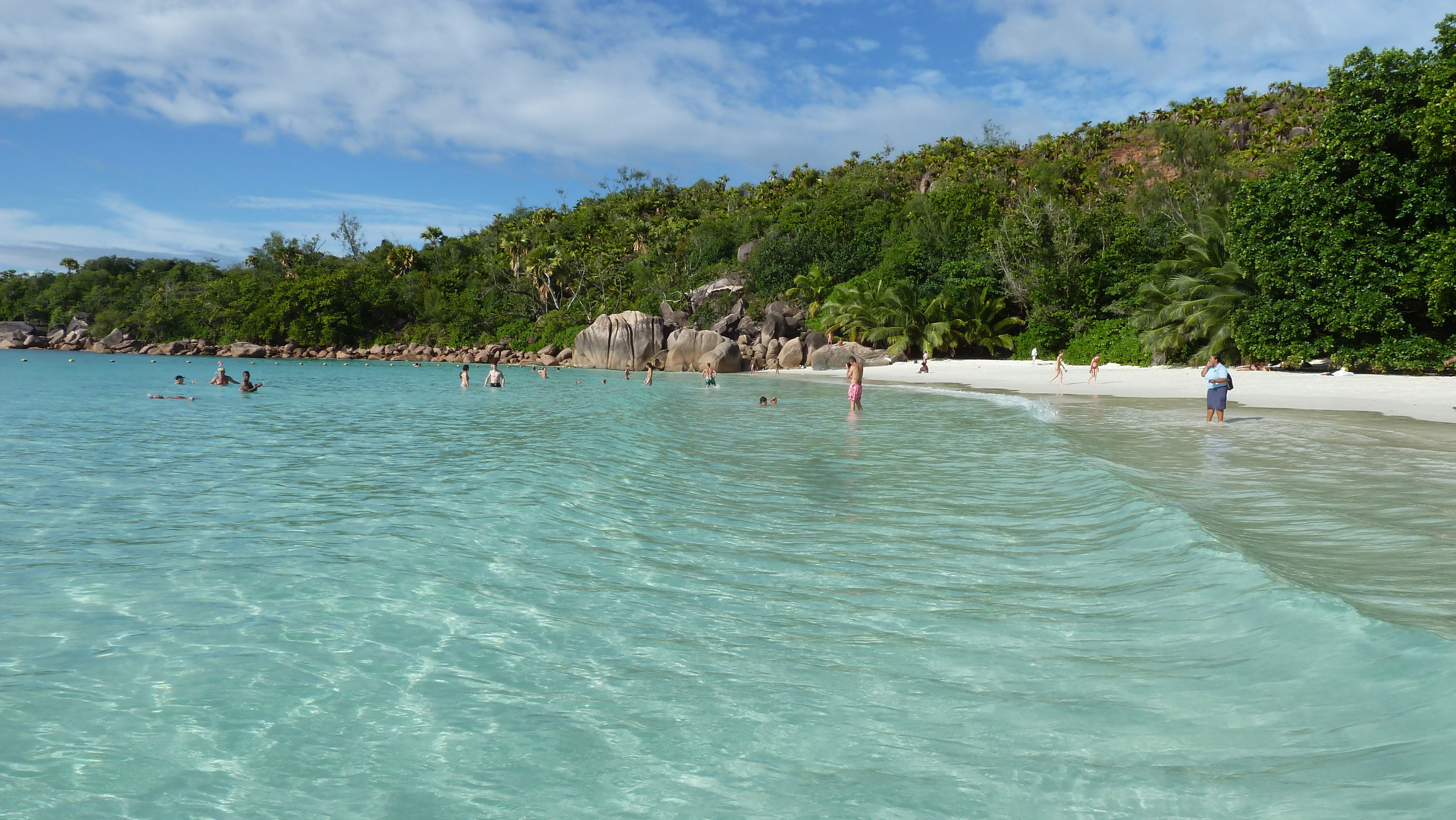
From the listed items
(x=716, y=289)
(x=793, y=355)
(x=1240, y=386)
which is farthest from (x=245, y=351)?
(x=1240, y=386)

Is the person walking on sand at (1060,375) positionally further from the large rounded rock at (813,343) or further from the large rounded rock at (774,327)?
the large rounded rock at (774,327)

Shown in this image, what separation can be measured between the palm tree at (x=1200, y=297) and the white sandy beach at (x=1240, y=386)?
137 cm

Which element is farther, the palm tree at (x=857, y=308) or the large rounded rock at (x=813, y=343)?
the large rounded rock at (x=813, y=343)

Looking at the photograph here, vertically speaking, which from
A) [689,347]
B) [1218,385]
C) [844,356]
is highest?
[689,347]

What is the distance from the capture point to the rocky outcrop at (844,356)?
153 feet

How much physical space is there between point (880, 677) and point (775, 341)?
5118cm

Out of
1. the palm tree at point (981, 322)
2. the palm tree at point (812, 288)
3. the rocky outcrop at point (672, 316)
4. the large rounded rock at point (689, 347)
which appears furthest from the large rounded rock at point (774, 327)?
the palm tree at point (981, 322)

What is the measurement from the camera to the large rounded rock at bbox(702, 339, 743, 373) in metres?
51.8

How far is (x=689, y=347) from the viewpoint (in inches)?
2195

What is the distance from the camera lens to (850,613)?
556 cm

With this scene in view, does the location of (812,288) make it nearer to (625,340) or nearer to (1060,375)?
(625,340)

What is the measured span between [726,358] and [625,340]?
976cm

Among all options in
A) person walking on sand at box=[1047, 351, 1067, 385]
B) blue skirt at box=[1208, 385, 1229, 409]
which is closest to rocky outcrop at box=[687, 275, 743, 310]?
person walking on sand at box=[1047, 351, 1067, 385]

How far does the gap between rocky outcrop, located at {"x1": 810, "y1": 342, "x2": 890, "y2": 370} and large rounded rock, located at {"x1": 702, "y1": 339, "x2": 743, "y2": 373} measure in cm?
557
